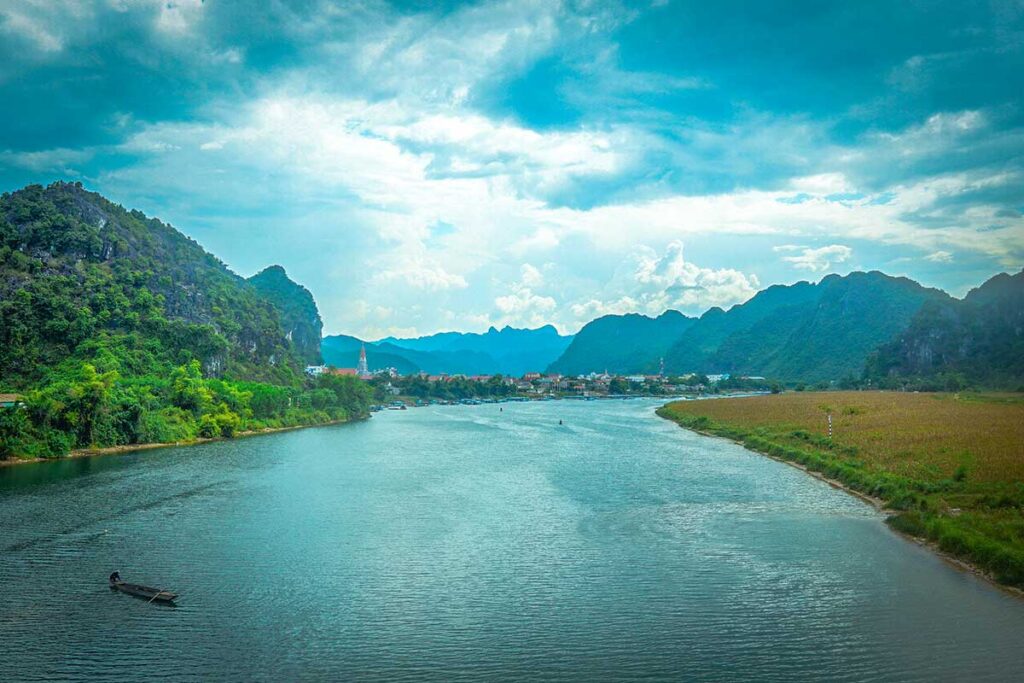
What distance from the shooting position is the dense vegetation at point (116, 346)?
4200cm

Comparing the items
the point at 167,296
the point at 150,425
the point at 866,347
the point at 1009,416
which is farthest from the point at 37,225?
the point at 866,347

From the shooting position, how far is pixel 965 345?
99812 millimetres

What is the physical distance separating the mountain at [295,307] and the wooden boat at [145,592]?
14400 centimetres

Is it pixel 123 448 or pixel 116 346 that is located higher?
pixel 116 346

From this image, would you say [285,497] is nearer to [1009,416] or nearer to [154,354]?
[1009,416]

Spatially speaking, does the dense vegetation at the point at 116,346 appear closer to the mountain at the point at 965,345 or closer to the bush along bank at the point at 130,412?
the bush along bank at the point at 130,412

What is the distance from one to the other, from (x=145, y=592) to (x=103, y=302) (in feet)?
198

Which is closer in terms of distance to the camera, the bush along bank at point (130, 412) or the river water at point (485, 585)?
the river water at point (485, 585)

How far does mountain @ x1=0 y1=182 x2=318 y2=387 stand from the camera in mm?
56812

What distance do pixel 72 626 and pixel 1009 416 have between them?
44.1m

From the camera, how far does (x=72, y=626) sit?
13719 millimetres

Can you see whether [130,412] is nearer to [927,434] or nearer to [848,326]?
[927,434]

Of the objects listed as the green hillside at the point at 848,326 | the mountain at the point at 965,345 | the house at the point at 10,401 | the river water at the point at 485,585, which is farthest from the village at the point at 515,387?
the river water at the point at 485,585

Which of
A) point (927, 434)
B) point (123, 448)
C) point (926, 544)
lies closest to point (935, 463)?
point (927, 434)
